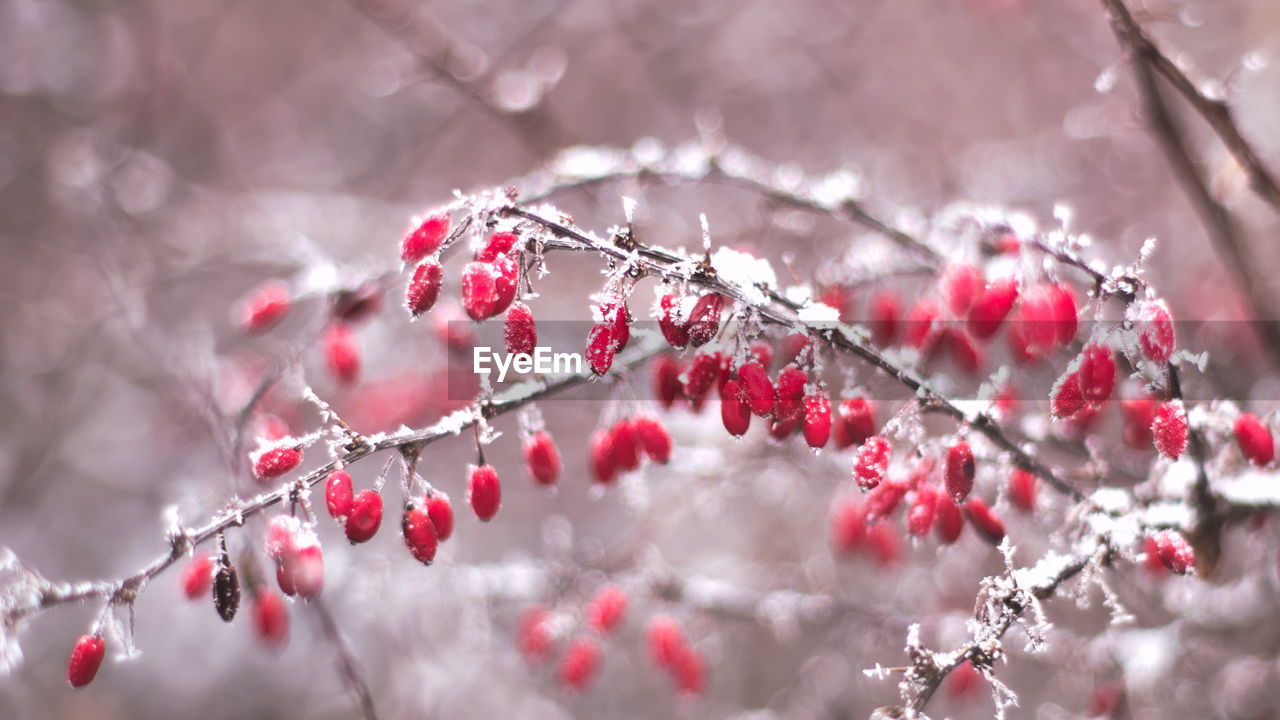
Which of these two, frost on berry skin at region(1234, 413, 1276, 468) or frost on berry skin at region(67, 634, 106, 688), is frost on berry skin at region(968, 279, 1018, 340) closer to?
frost on berry skin at region(1234, 413, 1276, 468)

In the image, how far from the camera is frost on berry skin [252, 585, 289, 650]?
216cm

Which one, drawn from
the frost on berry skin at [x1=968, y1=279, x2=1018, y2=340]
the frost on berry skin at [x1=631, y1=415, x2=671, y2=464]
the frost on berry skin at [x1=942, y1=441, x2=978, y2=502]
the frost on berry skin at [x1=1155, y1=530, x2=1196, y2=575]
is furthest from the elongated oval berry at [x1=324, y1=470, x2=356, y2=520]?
the frost on berry skin at [x1=1155, y1=530, x2=1196, y2=575]

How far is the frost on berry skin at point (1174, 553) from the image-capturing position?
154 centimetres

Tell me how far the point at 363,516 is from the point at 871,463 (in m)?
0.86

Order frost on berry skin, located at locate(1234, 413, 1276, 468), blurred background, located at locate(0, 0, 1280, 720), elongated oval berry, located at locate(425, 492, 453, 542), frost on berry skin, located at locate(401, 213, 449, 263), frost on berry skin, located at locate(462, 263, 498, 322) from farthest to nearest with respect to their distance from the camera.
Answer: blurred background, located at locate(0, 0, 1280, 720)
frost on berry skin, located at locate(1234, 413, 1276, 468)
elongated oval berry, located at locate(425, 492, 453, 542)
frost on berry skin, located at locate(401, 213, 449, 263)
frost on berry skin, located at locate(462, 263, 498, 322)

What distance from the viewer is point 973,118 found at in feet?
19.2

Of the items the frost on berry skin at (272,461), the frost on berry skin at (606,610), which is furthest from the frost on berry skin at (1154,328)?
the frost on berry skin at (606,610)

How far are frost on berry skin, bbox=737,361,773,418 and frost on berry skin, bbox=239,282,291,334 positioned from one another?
143 centimetres

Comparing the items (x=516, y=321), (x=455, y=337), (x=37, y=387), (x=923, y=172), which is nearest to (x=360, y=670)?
(x=455, y=337)

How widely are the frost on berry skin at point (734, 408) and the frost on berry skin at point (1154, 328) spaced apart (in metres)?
0.63

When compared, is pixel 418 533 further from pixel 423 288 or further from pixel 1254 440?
pixel 1254 440

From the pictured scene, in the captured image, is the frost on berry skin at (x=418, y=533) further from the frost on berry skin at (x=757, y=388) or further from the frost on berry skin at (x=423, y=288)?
the frost on berry skin at (x=757, y=388)

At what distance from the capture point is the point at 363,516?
1502 millimetres

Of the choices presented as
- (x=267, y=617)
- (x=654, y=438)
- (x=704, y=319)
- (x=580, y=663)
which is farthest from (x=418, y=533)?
(x=580, y=663)
